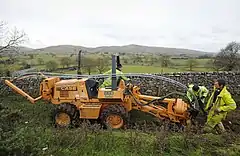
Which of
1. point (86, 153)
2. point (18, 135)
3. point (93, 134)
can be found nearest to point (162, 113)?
point (93, 134)

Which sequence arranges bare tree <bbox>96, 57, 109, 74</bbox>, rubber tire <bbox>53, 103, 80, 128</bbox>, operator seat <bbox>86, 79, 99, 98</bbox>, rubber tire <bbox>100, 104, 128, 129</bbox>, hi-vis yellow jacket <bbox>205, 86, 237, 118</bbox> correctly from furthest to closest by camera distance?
1. bare tree <bbox>96, 57, 109, 74</bbox>
2. operator seat <bbox>86, 79, 99, 98</bbox>
3. rubber tire <bbox>53, 103, 80, 128</bbox>
4. rubber tire <bbox>100, 104, 128, 129</bbox>
5. hi-vis yellow jacket <bbox>205, 86, 237, 118</bbox>

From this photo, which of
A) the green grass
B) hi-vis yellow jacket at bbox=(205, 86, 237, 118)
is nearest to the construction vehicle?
hi-vis yellow jacket at bbox=(205, 86, 237, 118)

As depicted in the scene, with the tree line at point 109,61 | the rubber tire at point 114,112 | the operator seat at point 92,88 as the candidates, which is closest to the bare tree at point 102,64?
the tree line at point 109,61

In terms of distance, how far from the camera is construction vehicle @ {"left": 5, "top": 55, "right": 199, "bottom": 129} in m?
8.86

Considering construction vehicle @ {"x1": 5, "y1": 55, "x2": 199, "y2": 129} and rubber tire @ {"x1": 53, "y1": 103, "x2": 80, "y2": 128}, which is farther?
rubber tire @ {"x1": 53, "y1": 103, "x2": 80, "y2": 128}

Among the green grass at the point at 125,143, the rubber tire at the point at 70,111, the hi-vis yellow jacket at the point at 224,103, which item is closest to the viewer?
the green grass at the point at 125,143

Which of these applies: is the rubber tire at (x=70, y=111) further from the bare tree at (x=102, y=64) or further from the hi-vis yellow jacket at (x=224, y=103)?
the bare tree at (x=102, y=64)

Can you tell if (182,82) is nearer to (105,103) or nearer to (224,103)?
(224,103)

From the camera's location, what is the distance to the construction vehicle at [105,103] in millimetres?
8859

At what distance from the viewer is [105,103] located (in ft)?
30.5

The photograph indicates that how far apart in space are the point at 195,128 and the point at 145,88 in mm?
7483

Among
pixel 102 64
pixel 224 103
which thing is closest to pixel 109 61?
pixel 102 64

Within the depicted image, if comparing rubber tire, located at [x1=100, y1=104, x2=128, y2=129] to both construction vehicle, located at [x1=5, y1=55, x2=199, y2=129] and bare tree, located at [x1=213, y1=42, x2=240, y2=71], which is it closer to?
construction vehicle, located at [x1=5, y1=55, x2=199, y2=129]

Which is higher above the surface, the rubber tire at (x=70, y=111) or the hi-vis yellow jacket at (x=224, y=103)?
the hi-vis yellow jacket at (x=224, y=103)
